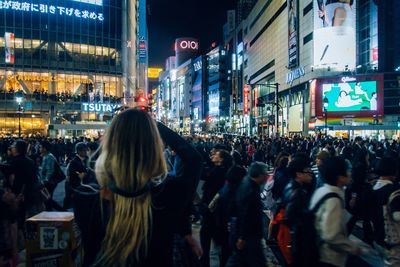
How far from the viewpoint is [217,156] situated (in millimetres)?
7441

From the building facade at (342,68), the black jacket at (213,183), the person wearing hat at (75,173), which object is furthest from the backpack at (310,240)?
the building facade at (342,68)

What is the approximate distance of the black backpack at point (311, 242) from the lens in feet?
13.0

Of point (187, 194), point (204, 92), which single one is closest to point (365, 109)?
point (187, 194)

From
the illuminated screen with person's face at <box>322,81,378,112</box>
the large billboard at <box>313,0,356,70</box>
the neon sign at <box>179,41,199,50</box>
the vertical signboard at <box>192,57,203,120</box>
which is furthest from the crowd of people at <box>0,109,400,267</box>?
the neon sign at <box>179,41,199,50</box>

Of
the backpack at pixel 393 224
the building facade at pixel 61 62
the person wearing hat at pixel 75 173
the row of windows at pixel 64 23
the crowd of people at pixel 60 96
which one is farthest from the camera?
the row of windows at pixel 64 23

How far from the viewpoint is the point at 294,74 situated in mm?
59531

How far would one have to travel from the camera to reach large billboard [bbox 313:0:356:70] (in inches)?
2013

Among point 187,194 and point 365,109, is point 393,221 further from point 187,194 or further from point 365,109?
point 365,109

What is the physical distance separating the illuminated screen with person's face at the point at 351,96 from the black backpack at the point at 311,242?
4817 centimetres

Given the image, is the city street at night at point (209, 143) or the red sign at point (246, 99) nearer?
the city street at night at point (209, 143)

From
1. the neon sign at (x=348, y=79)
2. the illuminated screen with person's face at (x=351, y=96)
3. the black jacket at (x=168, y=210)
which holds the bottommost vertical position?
the black jacket at (x=168, y=210)

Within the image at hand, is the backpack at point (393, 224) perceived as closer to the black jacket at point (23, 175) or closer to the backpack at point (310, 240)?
the backpack at point (310, 240)

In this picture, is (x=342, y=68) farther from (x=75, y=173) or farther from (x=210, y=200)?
(x=210, y=200)

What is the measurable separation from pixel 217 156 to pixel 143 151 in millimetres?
5322
